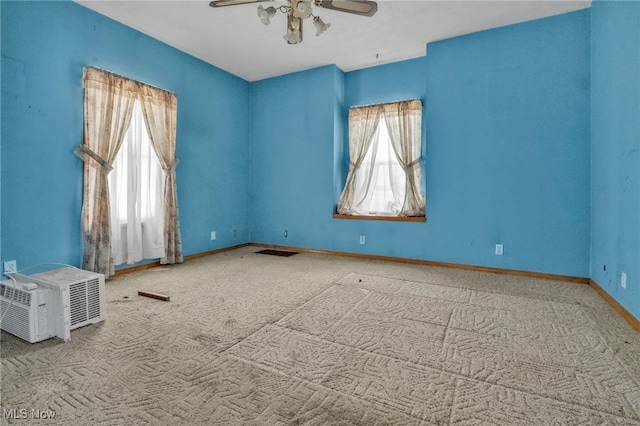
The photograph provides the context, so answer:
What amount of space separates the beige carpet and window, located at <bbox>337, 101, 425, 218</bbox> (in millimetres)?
1740

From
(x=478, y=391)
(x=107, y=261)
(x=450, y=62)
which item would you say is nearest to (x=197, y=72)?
(x=107, y=261)

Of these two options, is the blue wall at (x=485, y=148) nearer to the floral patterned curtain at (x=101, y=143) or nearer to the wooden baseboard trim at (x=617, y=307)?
the wooden baseboard trim at (x=617, y=307)

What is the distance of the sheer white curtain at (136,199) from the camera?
339 centimetres

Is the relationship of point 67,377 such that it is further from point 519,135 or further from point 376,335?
point 519,135

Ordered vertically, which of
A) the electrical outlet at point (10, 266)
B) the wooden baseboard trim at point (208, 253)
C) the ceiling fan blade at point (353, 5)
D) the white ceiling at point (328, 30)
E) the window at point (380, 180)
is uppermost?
the white ceiling at point (328, 30)

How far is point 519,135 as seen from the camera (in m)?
3.46

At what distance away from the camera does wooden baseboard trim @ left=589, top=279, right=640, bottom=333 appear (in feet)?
6.96

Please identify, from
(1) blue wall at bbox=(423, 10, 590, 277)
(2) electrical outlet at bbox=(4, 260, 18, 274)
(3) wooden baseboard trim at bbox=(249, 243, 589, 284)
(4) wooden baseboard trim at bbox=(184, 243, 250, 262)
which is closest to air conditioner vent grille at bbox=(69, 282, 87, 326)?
(2) electrical outlet at bbox=(4, 260, 18, 274)

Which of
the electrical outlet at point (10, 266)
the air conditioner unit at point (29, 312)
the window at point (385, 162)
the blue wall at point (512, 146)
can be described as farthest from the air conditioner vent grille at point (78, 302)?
the blue wall at point (512, 146)

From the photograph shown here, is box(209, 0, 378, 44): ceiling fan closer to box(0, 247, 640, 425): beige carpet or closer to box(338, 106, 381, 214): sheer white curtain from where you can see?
box(0, 247, 640, 425): beige carpet

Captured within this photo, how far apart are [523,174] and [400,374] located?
9.65 feet

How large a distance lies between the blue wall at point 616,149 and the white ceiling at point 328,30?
76 cm

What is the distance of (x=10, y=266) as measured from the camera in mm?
2586

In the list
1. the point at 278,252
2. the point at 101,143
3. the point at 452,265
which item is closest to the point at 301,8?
the point at 101,143
